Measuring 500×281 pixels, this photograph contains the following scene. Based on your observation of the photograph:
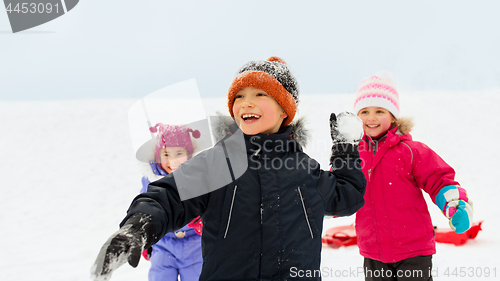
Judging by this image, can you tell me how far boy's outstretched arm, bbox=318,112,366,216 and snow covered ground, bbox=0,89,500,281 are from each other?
0.15m

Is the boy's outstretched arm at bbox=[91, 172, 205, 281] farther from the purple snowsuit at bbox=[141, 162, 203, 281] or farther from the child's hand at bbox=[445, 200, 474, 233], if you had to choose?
the child's hand at bbox=[445, 200, 474, 233]

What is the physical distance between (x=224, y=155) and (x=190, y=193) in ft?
0.78

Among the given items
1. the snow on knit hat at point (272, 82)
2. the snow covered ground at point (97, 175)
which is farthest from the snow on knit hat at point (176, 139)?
the snow on knit hat at point (272, 82)

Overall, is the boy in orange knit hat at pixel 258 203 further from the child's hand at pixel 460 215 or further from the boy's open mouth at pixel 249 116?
the child's hand at pixel 460 215

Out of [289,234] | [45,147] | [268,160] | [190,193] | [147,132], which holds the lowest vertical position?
[289,234]

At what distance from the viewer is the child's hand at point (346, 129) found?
1.82 m

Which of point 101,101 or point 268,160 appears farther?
point 101,101

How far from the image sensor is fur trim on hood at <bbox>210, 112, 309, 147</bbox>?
175 centimetres

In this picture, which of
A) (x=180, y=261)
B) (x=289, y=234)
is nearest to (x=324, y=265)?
(x=180, y=261)

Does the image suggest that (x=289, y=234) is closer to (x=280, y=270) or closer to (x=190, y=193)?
(x=280, y=270)

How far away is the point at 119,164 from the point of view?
10.5m

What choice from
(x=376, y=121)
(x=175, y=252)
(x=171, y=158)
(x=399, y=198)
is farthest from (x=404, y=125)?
(x=175, y=252)

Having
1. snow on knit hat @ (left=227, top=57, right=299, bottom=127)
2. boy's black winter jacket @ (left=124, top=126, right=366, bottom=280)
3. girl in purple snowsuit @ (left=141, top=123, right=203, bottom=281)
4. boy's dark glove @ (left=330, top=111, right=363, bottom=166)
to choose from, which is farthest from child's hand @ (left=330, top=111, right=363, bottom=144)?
girl in purple snowsuit @ (left=141, top=123, right=203, bottom=281)

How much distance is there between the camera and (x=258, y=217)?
140cm
